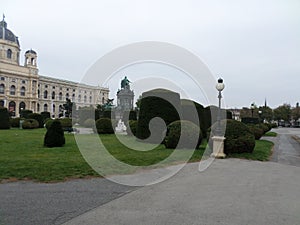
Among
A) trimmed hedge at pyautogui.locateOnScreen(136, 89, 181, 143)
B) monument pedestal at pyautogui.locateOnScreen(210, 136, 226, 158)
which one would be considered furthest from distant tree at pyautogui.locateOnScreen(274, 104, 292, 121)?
monument pedestal at pyautogui.locateOnScreen(210, 136, 226, 158)

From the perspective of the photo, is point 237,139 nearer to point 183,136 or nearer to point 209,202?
point 183,136

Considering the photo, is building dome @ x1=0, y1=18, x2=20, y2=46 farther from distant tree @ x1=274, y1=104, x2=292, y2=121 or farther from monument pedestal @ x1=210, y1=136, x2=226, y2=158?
monument pedestal @ x1=210, y1=136, x2=226, y2=158

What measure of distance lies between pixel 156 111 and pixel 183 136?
→ 4.24m

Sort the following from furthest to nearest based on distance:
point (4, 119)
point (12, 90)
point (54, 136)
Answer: point (12, 90) < point (4, 119) < point (54, 136)

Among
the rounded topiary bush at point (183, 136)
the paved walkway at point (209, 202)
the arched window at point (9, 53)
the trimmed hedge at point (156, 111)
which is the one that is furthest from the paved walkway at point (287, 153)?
the arched window at point (9, 53)

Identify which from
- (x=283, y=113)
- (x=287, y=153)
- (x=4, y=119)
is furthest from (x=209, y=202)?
(x=283, y=113)

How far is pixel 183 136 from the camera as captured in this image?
12.7 metres

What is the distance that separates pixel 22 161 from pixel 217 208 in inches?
265

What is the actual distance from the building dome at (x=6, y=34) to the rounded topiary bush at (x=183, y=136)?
101314 millimetres

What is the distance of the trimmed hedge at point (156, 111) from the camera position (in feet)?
53.5

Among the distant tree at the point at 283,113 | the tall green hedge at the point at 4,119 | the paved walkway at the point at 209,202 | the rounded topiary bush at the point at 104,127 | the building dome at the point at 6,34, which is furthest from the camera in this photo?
the building dome at the point at 6,34

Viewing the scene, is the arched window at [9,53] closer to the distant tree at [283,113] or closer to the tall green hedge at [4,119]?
the tall green hedge at [4,119]

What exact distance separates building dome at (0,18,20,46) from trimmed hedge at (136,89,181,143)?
96911 millimetres

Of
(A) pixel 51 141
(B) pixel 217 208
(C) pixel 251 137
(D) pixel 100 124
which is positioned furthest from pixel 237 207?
(D) pixel 100 124
